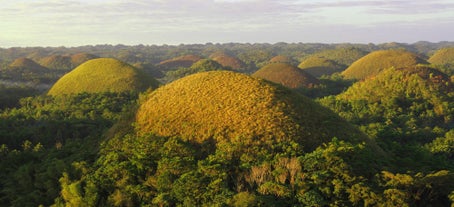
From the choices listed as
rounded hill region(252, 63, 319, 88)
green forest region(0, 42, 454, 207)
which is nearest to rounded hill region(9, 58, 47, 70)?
rounded hill region(252, 63, 319, 88)

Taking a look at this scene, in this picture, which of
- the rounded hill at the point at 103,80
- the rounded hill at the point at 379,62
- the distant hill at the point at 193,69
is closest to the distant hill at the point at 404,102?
the rounded hill at the point at 103,80

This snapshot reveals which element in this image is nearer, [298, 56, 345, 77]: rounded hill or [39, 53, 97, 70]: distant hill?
[298, 56, 345, 77]: rounded hill


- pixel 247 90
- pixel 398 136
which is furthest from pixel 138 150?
pixel 398 136

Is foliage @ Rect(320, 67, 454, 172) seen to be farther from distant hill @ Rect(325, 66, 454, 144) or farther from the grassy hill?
the grassy hill

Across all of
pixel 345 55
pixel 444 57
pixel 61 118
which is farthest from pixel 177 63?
pixel 61 118

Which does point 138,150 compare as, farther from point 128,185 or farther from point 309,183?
point 309,183
